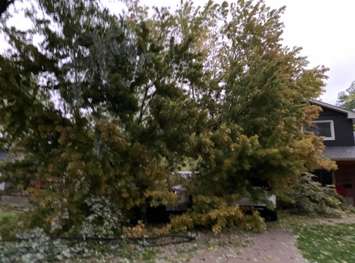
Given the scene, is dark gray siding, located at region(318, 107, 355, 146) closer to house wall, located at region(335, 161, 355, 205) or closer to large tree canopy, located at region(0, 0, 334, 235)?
house wall, located at region(335, 161, 355, 205)

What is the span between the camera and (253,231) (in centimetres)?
750

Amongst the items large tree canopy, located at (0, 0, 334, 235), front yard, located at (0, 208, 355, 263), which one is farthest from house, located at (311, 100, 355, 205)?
large tree canopy, located at (0, 0, 334, 235)

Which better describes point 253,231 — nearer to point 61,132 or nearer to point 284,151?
point 284,151

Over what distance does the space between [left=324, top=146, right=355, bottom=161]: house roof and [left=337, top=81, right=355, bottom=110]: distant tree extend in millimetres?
25009

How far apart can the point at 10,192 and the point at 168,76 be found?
4087 mm

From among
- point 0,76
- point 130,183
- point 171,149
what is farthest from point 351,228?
point 0,76

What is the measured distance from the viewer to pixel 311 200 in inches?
428

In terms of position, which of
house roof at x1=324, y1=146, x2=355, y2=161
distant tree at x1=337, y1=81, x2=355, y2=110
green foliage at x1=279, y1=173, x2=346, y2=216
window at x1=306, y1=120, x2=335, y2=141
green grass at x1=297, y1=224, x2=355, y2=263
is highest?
distant tree at x1=337, y1=81, x2=355, y2=110

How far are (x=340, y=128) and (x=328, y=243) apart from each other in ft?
32.1

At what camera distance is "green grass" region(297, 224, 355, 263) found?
18.0ft

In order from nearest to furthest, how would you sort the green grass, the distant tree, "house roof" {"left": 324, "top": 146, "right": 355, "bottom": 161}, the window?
the green grass, "house roof" {"left": 324, "top": 146, "right": 355, "bottom": 161}, the window, the distant tree

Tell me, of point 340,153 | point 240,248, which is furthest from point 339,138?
point 240,248

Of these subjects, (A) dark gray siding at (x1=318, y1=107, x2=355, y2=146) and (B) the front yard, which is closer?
(B) the front yard

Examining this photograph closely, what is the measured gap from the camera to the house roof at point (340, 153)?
13.0 metres
